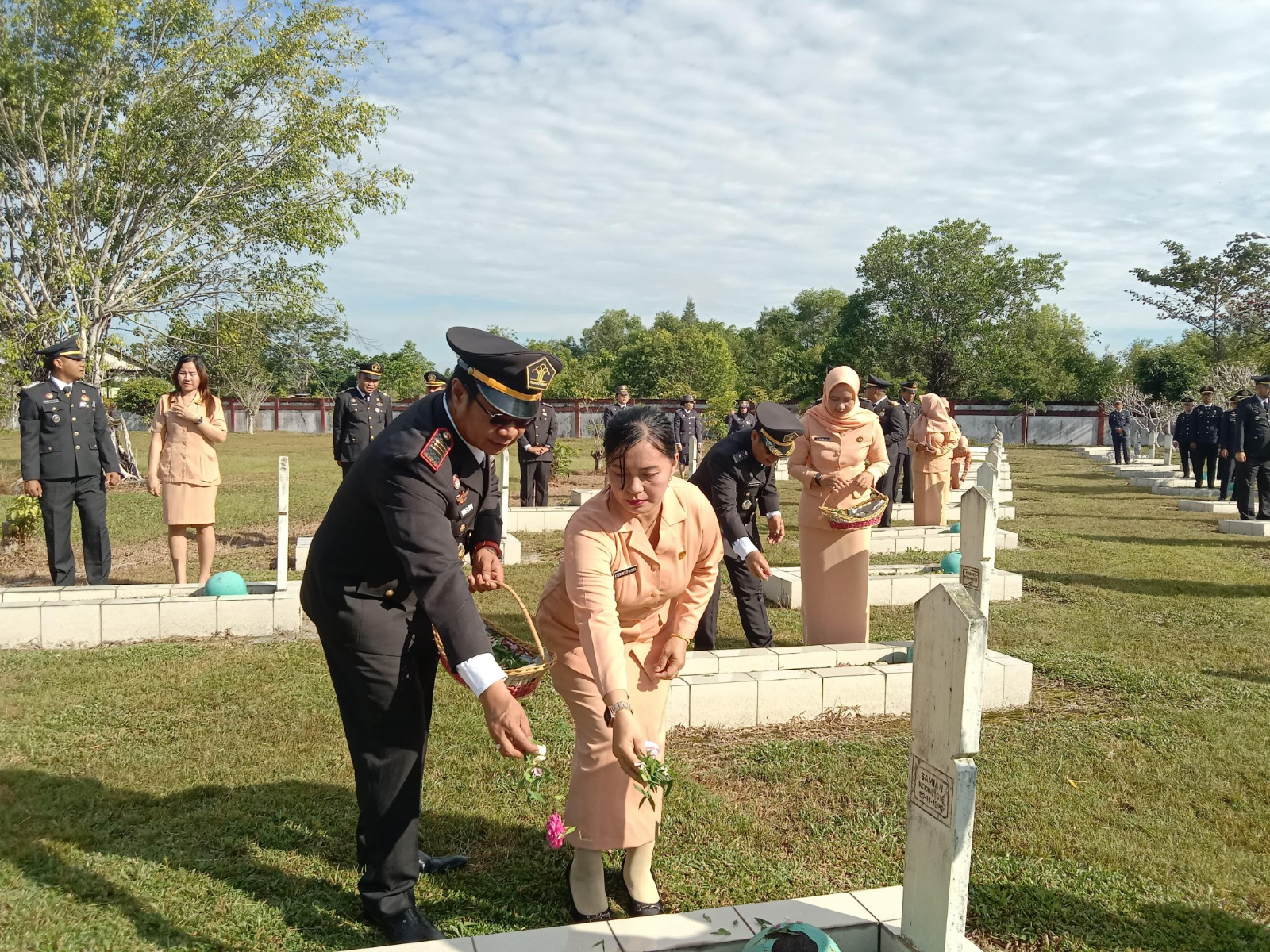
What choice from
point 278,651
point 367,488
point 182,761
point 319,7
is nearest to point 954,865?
point 367,488

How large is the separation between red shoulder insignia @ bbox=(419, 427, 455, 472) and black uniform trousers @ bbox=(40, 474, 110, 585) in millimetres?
6310

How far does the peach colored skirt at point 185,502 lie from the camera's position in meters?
7.77

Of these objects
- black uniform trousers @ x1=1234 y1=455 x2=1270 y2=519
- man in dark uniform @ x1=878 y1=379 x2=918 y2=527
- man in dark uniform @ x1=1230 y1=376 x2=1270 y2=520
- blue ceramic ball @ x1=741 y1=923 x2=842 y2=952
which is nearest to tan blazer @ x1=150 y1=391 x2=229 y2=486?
blue ceramic ball @ x1=741 y1=923 x2=842 y2=952

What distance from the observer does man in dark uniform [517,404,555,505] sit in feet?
44.3

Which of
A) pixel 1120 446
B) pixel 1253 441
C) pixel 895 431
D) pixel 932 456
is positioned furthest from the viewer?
pixel 1120 446

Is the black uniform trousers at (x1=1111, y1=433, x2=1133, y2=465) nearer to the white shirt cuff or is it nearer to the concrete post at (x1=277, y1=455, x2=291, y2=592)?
the concrete post at (x1=277, y1=455, x2=291, y2=592)

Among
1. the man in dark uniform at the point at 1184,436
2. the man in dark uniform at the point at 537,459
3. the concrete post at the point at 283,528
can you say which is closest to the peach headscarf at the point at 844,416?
the concrete post at the point at 283,528

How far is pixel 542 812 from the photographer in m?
4.11

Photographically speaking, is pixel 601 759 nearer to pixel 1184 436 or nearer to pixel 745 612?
pixel 745 612

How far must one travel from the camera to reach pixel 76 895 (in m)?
3.30

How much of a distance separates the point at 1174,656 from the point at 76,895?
6.91 metres

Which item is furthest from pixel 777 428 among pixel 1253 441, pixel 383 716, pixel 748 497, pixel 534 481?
pixel 1253 441

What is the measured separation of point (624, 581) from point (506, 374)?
88 centimetres

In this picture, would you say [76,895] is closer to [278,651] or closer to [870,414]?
[278,651]
